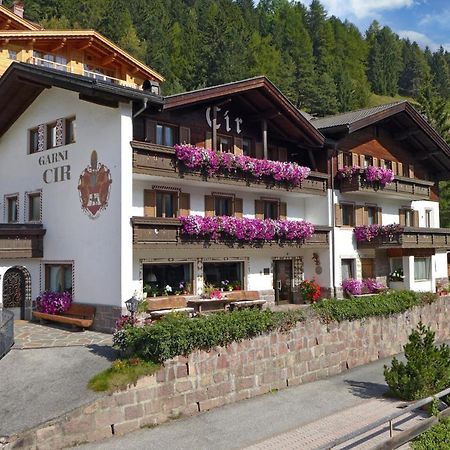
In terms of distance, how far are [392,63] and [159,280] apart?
405ft

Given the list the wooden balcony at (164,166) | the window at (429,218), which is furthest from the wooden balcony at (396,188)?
the wooden balcony at (164,166)

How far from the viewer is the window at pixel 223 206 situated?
71.8 ft

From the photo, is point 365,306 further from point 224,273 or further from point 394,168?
point 394,168

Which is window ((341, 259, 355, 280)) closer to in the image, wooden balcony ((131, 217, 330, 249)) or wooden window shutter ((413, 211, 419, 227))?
wooden window shutter ((413, 211, 419, 227))

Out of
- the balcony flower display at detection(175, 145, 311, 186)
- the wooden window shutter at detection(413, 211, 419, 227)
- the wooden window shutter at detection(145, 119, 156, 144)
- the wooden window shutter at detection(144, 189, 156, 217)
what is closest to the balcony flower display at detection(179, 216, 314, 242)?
the wooden window shutter at detection(144, 189, 156, 217)

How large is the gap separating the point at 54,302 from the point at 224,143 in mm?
9028

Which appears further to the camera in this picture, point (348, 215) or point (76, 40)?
point (76, 40)

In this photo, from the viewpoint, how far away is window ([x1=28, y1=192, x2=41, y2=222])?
21.0 meters

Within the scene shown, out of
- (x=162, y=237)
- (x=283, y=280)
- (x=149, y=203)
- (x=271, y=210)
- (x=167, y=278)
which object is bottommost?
(x=283, y=280)

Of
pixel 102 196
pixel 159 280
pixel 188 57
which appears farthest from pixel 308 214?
pixel 188 57

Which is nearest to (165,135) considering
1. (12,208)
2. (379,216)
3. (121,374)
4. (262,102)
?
(262,102)

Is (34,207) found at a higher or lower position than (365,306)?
higher

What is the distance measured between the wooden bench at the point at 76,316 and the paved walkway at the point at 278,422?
18.9ft

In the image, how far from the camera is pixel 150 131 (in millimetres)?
19375
